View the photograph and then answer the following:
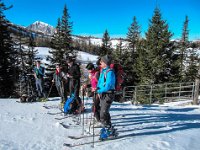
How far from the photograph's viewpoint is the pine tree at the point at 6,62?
24.7m

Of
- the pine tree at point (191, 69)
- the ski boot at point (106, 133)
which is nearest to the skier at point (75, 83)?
the ski boot at point (106, 133)

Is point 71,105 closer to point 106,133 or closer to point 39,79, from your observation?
point 106,133

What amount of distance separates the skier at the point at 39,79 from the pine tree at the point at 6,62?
37.5 feet

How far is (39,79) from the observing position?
13781 millimetres

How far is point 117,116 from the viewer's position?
9.31 meters

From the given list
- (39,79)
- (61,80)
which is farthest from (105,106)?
(39,79)

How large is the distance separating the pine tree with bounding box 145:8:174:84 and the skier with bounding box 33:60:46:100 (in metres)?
16.8

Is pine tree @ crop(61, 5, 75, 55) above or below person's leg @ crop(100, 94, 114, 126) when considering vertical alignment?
above

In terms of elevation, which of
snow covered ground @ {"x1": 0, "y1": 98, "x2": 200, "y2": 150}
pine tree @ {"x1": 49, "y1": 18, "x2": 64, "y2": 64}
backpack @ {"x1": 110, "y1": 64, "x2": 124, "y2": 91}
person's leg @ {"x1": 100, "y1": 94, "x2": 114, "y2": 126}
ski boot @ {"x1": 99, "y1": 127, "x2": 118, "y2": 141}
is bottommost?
snow covered ground @ {"x1": 0, "y1": 98, "x2": 200, "y2": 150}

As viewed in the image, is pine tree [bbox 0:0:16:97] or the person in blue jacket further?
pine tree [bbox 0:0:16:97]

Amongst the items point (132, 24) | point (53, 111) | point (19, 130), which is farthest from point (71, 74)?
point (132, 24)

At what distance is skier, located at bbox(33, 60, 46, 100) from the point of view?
1350 cm

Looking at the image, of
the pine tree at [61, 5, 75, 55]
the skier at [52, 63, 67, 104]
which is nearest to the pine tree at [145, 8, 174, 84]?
the pine tree at [61, 5, 75, 55]

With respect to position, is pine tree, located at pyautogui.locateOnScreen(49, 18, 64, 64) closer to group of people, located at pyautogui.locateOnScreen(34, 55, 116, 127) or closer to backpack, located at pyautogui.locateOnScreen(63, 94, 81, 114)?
group of people, located at pyautogui.locateOnScreen(34, 55, 116, 127)
